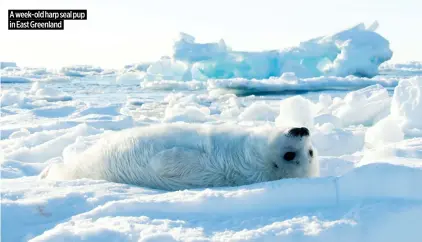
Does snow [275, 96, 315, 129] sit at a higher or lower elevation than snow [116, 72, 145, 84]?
lower

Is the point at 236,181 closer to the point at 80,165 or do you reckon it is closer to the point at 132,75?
A: the point at 80,165

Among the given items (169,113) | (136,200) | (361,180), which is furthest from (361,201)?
(169,113)

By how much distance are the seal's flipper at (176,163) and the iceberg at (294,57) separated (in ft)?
58.9

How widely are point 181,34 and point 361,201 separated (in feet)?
64.7

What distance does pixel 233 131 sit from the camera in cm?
307

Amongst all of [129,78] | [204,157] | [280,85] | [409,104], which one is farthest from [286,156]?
[129,78]

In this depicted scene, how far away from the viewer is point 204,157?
113 inches

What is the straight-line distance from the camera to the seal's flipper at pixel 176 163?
9.11 feet

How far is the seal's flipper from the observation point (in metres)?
2.78

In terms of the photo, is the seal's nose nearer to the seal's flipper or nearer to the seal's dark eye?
the seal's dark eye

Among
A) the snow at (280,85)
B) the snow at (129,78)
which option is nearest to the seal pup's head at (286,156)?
the snow at (280,85)

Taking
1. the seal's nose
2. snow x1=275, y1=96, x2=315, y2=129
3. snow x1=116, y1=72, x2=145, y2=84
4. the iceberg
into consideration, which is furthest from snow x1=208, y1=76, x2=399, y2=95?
the seal's nose

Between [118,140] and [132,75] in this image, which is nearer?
[118,140]

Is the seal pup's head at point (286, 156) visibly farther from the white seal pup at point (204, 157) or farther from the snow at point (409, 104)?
the snow at point (409, 104)
